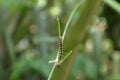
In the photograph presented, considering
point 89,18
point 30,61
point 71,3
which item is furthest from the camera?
point 71,3

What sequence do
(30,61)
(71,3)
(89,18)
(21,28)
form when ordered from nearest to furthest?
(89,18) < (30,61) < (21,28) < (71,3)

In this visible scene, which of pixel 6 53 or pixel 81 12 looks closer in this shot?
pixel 81 12

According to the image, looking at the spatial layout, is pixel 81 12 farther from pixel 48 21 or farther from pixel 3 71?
pixel 48 21

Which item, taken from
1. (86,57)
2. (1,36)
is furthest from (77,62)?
(1,36)

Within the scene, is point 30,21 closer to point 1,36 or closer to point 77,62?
point 1,36

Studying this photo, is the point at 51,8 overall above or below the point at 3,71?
above

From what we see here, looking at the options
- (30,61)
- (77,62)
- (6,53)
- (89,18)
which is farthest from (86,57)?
(89,18)
